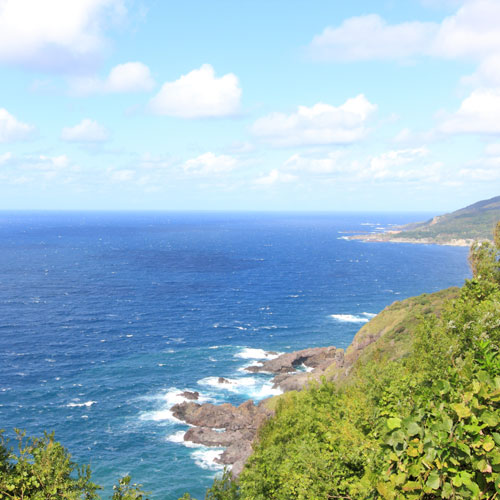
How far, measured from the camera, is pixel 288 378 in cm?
8525

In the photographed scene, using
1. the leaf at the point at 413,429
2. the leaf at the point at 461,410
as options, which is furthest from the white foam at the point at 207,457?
the leaf at the point at 461,410

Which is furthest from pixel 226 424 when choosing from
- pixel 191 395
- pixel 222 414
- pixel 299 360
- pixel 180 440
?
pixel 299 360

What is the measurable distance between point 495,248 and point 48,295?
14178 cm

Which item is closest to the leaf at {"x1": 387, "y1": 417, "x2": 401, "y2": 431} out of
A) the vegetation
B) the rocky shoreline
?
the vegetation

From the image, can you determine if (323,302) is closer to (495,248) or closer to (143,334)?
(143,334)

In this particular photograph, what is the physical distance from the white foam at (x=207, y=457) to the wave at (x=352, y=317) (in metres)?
70.4

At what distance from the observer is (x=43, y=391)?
78.4 meters

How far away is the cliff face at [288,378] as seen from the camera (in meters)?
65.9

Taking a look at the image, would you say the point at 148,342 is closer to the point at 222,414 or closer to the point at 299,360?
the point at 299,360

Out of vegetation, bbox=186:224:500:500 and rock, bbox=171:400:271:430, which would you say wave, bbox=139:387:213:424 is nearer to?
rock, bbox=171:400:271:430

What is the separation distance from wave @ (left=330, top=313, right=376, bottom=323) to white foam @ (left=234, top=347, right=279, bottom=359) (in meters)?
34.5

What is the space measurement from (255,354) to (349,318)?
41031 millimetres

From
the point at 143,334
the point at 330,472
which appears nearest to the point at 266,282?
the point at 143,334

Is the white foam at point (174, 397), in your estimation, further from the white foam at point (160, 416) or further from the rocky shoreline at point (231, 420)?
the white foam at point (160, 416)
